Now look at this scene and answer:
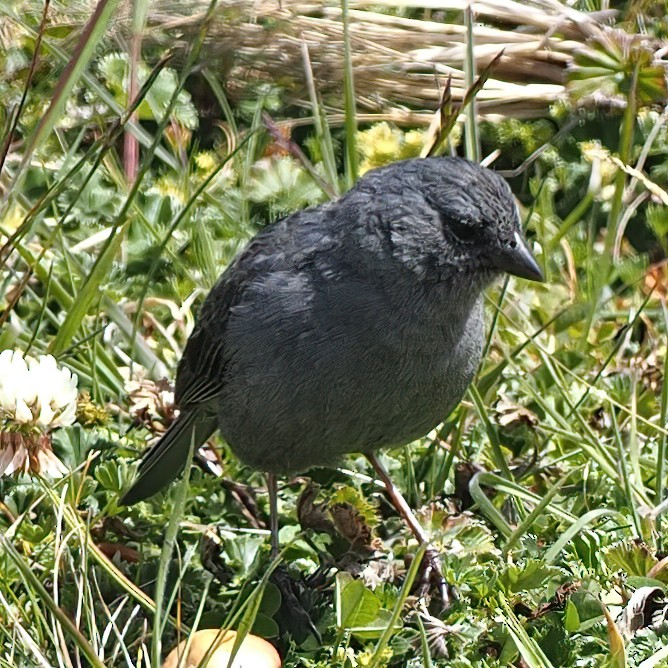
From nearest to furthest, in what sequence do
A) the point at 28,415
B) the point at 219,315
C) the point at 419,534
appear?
the point at 28,415 → the point at 419,534 → the point at 219,315

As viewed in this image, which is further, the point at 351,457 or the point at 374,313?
the point at 351,457

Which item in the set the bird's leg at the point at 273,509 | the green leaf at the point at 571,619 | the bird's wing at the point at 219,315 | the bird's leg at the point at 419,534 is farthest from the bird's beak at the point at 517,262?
the bird's leg at the point at 273,509

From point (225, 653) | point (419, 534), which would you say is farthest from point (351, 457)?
point (225, 653)

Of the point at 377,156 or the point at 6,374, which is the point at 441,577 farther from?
the point at 377,156

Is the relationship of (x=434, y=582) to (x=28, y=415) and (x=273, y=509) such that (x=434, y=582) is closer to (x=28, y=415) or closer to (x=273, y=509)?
(x=273, y=509)

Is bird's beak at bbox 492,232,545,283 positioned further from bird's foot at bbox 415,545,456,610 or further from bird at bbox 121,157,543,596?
bird's foot at bbox 415,545,456,610

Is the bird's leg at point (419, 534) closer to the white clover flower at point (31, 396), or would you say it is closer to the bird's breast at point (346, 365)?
the bird's breast at point (346, 365)

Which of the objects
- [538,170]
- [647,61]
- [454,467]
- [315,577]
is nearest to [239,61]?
[538,170]
